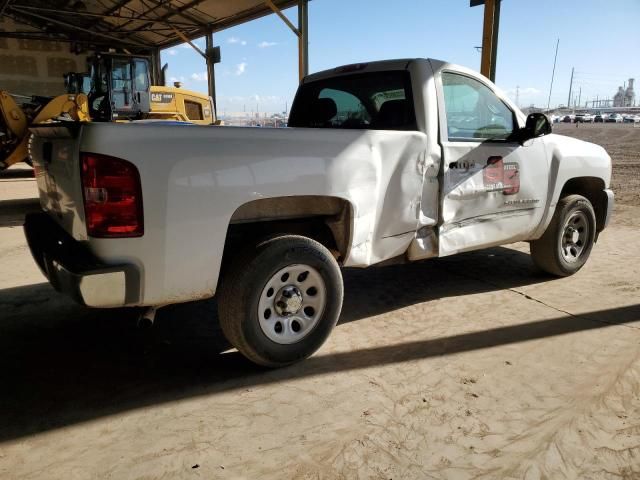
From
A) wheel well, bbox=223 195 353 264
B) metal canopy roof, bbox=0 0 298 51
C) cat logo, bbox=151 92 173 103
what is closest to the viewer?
wheel well, bbox=223 195 353 264

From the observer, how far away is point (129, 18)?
20.0 m

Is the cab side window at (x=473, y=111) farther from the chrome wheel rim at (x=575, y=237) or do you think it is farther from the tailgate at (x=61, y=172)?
the tailgate at (x=61, y=172)

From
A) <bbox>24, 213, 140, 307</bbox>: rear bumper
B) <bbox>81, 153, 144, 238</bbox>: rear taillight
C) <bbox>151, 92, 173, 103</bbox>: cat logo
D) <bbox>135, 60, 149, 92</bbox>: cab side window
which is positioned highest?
<bbox>135, 60, 149, 92</bbox>: cab side window

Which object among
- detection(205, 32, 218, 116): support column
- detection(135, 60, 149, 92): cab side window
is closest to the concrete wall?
detection(205, 32, 218, 116): support column

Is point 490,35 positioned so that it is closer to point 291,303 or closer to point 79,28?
point 291,303

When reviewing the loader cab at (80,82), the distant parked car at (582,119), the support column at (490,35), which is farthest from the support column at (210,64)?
the distant parked car at (582,119)

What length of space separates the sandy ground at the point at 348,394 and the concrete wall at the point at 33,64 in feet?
84.8

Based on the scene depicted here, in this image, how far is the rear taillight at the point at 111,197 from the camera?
2.22 meters

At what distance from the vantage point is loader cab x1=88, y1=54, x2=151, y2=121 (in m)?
12.7

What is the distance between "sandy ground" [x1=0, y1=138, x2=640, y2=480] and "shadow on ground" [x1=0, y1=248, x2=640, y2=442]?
0.04 ft

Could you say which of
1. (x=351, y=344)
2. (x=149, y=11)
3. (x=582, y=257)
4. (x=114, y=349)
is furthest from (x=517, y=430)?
(x=149, y=11)

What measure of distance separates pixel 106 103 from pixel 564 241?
1112 cm

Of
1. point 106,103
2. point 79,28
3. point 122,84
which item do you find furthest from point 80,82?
point 79,28

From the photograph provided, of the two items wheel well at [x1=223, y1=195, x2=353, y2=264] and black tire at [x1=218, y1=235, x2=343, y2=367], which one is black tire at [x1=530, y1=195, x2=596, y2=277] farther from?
black tire at [x1=218, y1=235, x2=343, y2=367]
